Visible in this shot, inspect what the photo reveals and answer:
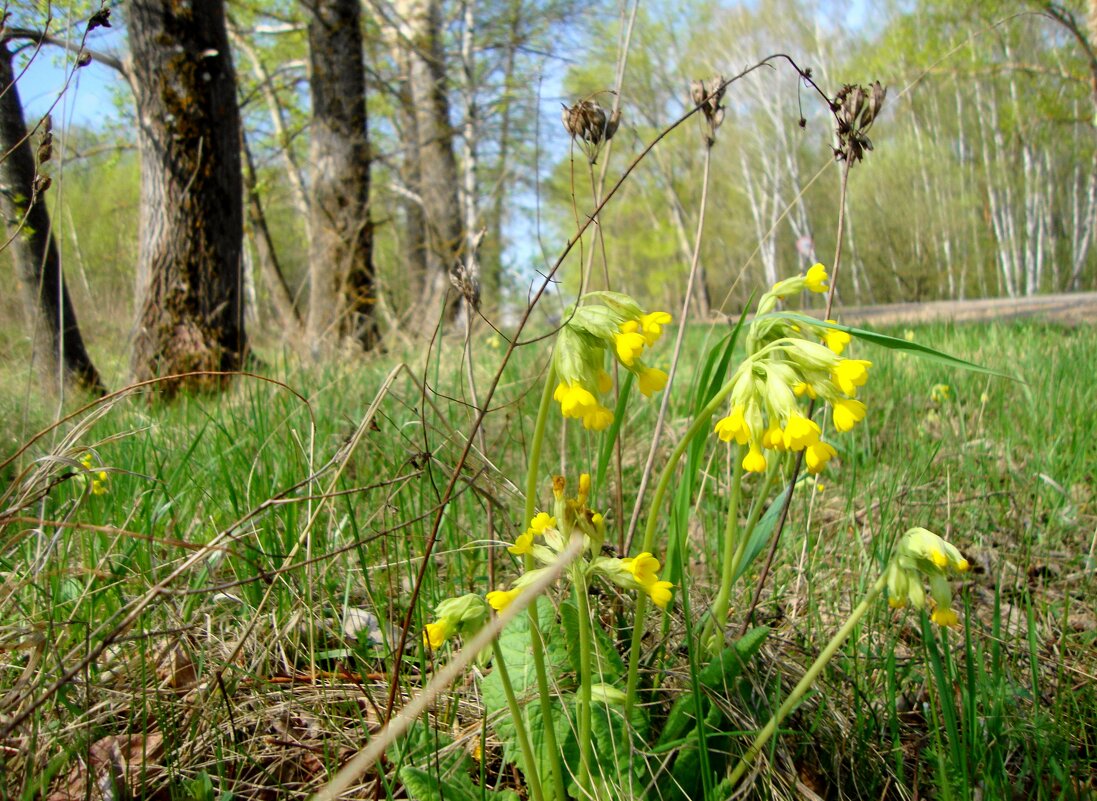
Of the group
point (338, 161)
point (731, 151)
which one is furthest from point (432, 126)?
point (731, 151)

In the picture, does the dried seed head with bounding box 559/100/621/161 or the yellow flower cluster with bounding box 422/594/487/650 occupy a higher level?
the dried seed head with bounding box 559/100/621/161

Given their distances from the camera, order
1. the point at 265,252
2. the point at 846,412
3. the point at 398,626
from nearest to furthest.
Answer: the point at 846,412 → the point at 398,626 → the point at 265,252

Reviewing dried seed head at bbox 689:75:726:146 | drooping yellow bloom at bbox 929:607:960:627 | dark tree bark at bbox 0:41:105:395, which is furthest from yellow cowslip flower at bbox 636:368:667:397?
dark tree bark at bbox 0:41:105:395

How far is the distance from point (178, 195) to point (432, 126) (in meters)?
5.21

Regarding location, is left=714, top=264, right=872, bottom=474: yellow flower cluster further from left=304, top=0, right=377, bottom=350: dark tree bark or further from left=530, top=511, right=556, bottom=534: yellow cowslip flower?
left=304, top=0, right=377, bottom=350: dark tree bark

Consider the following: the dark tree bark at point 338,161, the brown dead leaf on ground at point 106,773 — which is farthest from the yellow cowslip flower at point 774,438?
the dark tree bark at point 338,161

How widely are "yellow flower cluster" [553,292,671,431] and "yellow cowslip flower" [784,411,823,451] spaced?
0.51 ft

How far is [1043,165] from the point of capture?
22.9 metres

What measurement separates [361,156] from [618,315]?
628 centimetres

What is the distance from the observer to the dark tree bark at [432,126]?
820cm

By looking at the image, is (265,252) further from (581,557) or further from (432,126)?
(581,557)

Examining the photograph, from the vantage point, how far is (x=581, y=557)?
0.80 meters

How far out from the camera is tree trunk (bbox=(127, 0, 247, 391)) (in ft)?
13.5

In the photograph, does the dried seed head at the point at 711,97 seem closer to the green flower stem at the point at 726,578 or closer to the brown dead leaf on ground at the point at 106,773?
the green flower stem at the point at 726,578
